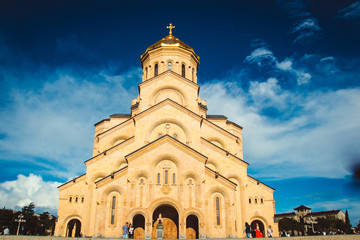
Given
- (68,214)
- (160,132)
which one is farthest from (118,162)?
(68,214)

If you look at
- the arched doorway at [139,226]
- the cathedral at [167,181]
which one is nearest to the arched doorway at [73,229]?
the cathedral at [167,181]

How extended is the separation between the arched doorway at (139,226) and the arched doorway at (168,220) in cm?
79

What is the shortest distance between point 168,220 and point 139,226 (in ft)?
6.99

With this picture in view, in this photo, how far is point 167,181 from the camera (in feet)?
63.5

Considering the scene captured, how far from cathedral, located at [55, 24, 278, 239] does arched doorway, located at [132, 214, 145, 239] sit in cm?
7

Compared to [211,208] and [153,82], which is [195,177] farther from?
[153,82]

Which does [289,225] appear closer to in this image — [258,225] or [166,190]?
[258,225]

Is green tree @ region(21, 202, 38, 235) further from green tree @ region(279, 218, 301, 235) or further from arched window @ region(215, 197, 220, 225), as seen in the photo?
green tree @ region(279, 218, 301, 235)

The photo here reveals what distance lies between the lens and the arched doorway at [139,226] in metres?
19.2

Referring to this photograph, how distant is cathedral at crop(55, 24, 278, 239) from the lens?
1872cm

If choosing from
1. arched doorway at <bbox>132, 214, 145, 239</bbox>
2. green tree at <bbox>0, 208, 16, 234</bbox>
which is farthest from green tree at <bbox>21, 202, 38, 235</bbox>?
arched doorway at <bbox>132, 214, 145, 239</bbox>

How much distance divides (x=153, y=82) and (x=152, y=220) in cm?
1354

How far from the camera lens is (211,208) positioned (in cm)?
1936

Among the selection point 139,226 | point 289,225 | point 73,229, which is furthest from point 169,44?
point 289,225
